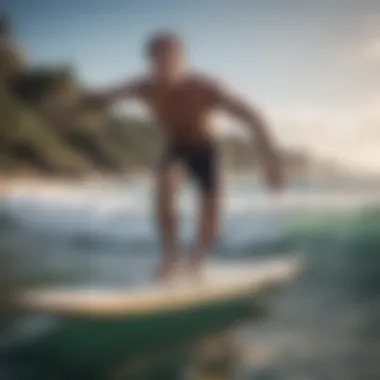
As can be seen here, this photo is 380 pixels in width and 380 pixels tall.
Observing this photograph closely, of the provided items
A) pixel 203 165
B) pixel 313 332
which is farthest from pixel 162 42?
pixel 313 332

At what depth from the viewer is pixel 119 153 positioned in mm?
1343

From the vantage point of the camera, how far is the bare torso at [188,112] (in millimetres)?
1322

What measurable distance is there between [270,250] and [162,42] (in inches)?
17.4

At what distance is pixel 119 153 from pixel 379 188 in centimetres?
49

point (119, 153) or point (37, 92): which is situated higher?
point (37, 92)

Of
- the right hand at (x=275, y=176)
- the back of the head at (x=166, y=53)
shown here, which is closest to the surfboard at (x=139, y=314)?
the right hand at (x=275, y=176)

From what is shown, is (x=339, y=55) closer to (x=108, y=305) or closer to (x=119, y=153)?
(x=119, y=153)

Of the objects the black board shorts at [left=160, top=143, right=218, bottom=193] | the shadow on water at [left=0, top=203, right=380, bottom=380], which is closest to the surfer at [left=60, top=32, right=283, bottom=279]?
the black board shorts at [left=160, top=143, right=218, bottom=193]

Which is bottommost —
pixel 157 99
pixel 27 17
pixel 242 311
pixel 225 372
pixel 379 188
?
pixel 225 372

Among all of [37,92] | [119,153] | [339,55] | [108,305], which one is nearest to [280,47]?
[339,55]

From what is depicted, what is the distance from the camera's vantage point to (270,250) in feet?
4.31

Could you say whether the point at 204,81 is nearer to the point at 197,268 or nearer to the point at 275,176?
the point at 275,176

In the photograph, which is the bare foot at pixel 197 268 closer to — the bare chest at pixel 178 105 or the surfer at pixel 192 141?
the surfer at pixel 192 141

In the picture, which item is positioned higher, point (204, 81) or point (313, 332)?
point (204, 81)
